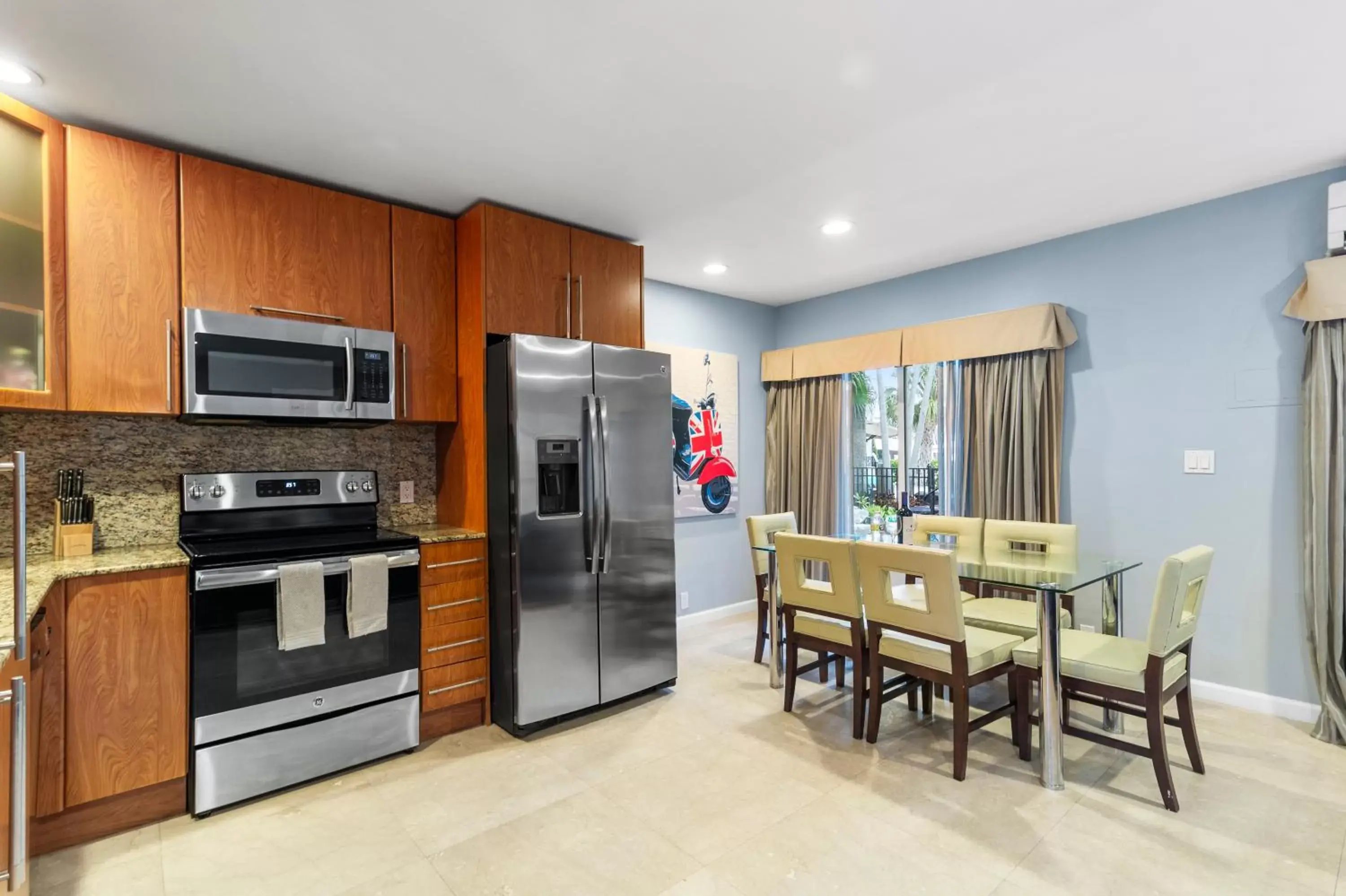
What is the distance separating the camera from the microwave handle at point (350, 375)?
2756 millimetres

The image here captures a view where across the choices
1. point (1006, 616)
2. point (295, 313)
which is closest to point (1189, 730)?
point (1006, 616)

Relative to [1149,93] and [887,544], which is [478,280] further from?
[1149,93]

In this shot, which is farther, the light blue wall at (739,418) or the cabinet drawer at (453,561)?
the light blue wall at (739,418)

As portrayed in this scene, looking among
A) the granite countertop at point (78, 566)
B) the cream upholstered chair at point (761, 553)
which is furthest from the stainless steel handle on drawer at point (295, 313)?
the cream upholstered chair at point (761, 553)

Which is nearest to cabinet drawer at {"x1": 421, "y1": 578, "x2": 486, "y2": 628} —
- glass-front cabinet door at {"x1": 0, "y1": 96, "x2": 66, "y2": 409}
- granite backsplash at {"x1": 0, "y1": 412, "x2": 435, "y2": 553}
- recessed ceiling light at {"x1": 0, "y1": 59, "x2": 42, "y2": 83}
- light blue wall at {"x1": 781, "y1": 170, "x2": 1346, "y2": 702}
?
granite backsplash at {"x1": 0, "y1": 412, "x2": 435, "y2": 553}

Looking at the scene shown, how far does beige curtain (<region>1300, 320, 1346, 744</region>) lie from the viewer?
2.77 m

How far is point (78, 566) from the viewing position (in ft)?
7.03

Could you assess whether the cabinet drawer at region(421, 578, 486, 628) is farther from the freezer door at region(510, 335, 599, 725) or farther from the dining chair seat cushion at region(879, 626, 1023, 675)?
the dining chair seat cushion at region(879, 626, 1023, 675)

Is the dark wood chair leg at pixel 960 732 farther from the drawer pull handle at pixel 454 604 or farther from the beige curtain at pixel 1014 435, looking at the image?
the drawer pull handle at pixel 454 604

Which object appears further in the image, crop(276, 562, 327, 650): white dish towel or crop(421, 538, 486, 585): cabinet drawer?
crop(421, 538, 486, 585): cabinet drawer

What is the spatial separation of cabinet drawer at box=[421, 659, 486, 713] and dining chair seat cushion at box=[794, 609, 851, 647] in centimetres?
150

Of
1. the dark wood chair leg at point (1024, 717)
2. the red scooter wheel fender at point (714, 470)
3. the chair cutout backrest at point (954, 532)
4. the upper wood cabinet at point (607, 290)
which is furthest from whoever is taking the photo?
the red scooter wheel fender at point (714, 470)

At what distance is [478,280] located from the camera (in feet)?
9.98

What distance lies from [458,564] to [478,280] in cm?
132
